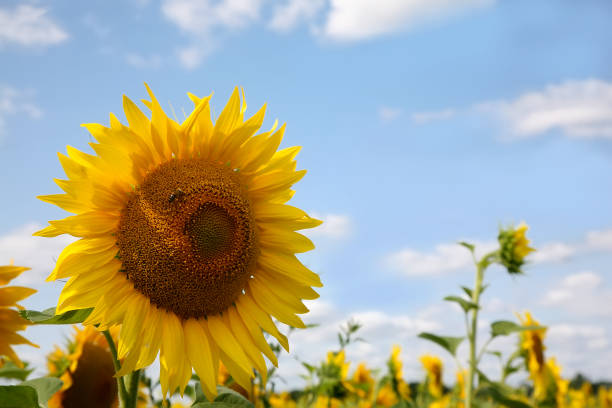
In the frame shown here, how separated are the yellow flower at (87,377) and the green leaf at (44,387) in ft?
3.83

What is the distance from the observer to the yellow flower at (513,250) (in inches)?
215

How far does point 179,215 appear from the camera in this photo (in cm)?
257

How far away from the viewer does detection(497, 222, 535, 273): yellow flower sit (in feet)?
17.9

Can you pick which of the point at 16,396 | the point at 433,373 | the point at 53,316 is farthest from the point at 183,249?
the point at 433,373

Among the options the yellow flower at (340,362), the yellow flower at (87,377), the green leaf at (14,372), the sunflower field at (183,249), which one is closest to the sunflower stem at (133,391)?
the sunflower field at (183,249)

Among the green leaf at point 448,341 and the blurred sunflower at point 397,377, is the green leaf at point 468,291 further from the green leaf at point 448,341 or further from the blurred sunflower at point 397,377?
the blurred sunflower at point 397,377

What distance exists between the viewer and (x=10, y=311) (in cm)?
343

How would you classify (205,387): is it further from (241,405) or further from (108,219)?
(108,219)

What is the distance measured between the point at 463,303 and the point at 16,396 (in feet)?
11.6

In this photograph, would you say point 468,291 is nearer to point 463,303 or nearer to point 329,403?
point 463,303

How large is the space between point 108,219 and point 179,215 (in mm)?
276

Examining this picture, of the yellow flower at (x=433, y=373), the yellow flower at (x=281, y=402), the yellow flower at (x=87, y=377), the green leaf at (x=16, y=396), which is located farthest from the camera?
the yellow flower at (x=433, y=373)

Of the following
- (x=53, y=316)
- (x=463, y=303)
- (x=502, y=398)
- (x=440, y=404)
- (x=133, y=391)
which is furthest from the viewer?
(x=440, y=404)

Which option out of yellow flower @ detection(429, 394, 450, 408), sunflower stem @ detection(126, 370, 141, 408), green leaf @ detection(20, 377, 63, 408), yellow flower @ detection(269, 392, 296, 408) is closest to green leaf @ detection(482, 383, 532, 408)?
yellow flower @ detection(269, 392, 296, 408)
